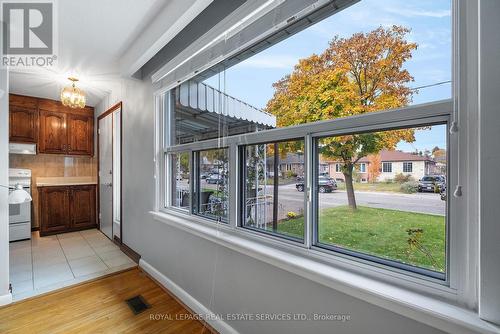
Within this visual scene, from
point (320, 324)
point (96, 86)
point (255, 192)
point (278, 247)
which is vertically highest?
point (96, 86)

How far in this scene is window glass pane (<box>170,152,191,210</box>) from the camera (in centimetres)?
219

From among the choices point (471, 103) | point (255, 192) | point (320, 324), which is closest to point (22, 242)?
point (255, 192)

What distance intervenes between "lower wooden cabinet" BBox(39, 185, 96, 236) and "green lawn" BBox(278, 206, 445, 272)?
4340 mm

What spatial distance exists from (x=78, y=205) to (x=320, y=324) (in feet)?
14.8

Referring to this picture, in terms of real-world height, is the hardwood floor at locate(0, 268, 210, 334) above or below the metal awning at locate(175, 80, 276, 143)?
below

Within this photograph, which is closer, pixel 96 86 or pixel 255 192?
pixel 255 192

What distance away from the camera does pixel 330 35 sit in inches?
46.1

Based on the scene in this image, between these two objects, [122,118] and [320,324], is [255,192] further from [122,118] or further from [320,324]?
[122,118]

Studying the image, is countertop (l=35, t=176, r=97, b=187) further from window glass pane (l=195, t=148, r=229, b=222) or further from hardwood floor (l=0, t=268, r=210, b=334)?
window glass pane (l=195, t=148, r=229, b=222)

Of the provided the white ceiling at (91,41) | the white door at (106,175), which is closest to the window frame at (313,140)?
the white ceiling at (91,41)

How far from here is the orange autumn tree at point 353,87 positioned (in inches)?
39.1

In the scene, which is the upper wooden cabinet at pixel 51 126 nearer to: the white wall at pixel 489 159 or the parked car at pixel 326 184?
the parked car at pixel 326 184

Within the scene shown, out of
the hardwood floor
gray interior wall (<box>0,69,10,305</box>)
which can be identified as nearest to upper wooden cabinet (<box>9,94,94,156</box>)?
gray interior wall (<box>0,69,10,305</box>)

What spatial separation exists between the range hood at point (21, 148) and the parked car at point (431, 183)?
5156mm
